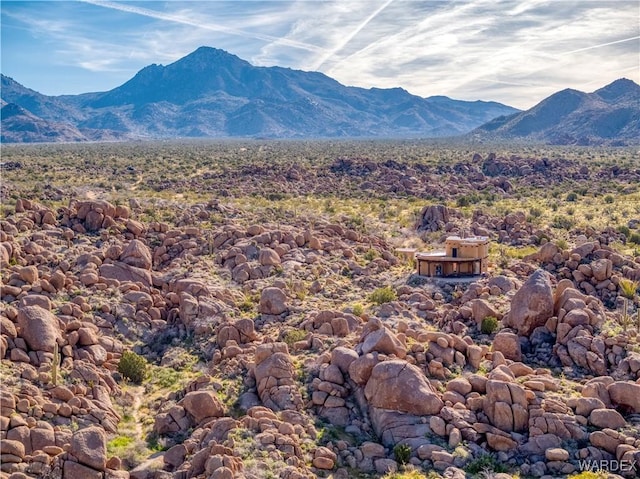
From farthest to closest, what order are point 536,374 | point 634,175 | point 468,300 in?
point 634,175, point 468,300, point 536,374

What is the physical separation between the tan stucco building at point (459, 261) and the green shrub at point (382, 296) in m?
3.88

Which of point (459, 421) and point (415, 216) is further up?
point (415, 216)

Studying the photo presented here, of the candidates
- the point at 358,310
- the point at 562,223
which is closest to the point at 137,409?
the point at 358,310

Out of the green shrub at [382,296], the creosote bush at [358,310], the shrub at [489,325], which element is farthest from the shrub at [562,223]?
the creosote bush at [358,310]

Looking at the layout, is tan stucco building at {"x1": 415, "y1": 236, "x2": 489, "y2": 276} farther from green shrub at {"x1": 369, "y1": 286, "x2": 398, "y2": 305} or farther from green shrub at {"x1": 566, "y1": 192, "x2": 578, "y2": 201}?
green shrub at {"x1": 566, "y1": 192, "x2": 578, "y2": 201}

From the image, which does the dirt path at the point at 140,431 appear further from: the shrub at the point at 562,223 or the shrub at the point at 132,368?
the shrub at the point at 562,223

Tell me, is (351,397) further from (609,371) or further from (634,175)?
(634,175)

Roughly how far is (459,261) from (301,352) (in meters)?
12.5

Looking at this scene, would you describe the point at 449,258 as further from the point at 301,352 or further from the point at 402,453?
the point at 402,453

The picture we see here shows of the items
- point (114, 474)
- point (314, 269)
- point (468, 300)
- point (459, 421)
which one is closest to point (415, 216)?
point (314, 269)

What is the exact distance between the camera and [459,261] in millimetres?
31438

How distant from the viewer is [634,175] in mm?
70750

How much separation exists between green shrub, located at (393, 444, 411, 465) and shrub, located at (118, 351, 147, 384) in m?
10.4

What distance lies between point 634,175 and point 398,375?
210ft
